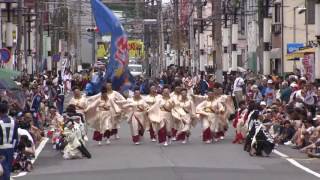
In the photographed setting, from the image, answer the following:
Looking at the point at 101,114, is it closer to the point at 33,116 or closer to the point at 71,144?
the point at 33,116

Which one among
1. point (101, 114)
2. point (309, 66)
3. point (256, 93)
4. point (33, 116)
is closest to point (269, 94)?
point (256, 93)

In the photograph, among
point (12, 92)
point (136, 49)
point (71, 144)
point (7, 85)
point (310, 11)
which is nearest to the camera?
point (71, 144)

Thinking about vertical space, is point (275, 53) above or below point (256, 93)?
above

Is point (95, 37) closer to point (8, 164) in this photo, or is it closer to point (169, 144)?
point (169, 144)

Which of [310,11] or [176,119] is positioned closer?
[176,119]

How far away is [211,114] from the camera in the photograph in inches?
945

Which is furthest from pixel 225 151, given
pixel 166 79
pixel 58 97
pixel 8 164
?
pixel 166 79

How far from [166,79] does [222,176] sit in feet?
95.4

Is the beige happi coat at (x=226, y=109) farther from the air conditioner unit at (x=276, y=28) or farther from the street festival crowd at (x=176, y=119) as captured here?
the air conditioner unit at (x=276, y=28)

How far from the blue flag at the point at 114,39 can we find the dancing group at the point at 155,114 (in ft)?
30.5

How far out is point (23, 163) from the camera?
1802 centimetres

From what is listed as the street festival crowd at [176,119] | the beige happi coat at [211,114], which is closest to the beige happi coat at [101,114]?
the street festival crowd at [176,119]

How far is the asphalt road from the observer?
16433 millimetres

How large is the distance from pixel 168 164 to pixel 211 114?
5933 mm
